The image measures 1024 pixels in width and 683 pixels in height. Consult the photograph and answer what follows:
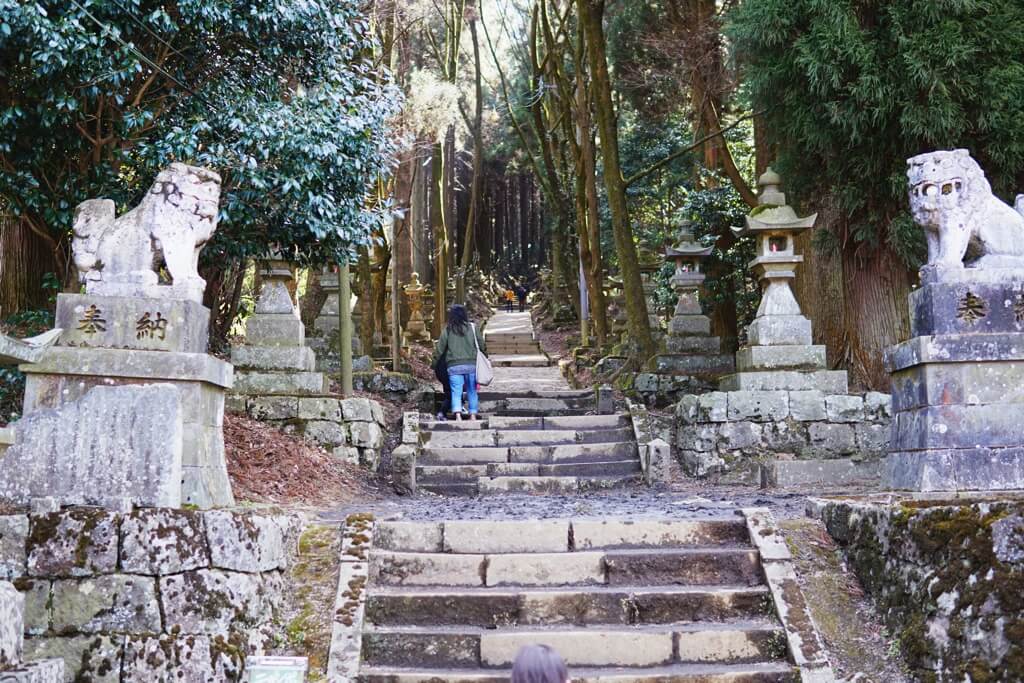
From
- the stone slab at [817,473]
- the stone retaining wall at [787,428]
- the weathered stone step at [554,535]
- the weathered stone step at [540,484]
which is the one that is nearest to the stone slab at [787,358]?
the stone retaining wall at [787,428]

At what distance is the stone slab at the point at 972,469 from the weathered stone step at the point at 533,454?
4.73m

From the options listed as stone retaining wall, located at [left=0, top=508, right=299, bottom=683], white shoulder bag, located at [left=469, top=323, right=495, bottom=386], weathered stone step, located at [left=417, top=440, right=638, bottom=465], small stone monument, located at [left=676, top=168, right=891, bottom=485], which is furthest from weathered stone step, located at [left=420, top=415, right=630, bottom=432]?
stone retaining wall, located at [left=0, top=508, right=299, bottom=683]

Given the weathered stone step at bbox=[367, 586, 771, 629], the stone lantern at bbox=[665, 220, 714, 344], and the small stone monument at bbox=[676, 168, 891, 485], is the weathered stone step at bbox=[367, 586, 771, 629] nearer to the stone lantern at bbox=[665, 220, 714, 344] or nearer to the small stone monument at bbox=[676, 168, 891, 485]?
the small stone monument at bbox=[676, 168, 891, 485]

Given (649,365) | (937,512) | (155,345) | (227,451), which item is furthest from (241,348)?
(937,512)

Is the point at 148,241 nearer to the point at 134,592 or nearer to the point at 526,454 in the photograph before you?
the point at 134,592

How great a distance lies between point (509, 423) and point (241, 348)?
3228mm

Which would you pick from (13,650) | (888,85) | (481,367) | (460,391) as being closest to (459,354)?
(481,367)

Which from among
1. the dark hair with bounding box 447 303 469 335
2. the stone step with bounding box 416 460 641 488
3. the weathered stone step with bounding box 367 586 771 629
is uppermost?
the dark hair with bounding box 447 303 469 335

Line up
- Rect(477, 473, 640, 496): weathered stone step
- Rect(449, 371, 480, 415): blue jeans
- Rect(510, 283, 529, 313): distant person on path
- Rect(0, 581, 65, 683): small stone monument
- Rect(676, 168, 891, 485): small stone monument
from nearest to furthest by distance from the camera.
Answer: Rect(0, 581, 65, 683): small stone monument
Rect(477, 473, 640, 496): weathered stone step
Rect(676, 168, 891, 485): small stone monument
Rect(449, 371, 480, 415): blue jeans
Rect(510, 283, 529, 313): distant person on path

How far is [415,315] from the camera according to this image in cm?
2373

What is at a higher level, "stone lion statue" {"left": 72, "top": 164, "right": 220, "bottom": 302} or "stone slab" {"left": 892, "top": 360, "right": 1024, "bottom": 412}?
"stone lion statue" {"left": 72, "top": 164, "right": 220, "bottom": 302}

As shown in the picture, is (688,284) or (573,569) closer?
(573,569)

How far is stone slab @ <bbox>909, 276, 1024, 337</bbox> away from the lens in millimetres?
6691

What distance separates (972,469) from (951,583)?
2000mm
